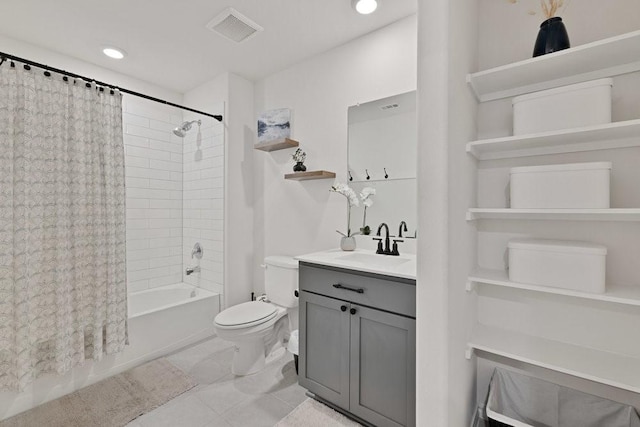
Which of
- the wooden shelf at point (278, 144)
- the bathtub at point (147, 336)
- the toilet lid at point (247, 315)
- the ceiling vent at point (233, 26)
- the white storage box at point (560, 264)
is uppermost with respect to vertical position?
the ceiling vent at point (233, 26)

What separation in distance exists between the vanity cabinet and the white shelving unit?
1.05ft

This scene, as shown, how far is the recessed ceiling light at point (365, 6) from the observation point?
1.81 m

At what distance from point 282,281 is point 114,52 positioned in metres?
2.37

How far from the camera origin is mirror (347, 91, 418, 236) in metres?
1.96

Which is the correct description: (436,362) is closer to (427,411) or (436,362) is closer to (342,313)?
Answer: (427,411)

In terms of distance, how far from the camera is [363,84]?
7.13 ft

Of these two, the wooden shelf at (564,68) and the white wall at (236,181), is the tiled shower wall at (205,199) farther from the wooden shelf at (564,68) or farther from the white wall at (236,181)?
the wooden shelf at (564,68)

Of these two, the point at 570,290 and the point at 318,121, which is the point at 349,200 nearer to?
the point at 318,121

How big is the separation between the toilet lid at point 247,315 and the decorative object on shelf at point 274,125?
4.91 feet

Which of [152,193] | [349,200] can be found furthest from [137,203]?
[349,200]

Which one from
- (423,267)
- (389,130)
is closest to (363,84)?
(389,130)

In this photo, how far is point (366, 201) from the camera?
6.93 feet

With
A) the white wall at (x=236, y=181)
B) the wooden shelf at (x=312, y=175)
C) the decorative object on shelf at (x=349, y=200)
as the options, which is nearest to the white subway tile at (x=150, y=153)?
the white wall at (x=236, y=181)

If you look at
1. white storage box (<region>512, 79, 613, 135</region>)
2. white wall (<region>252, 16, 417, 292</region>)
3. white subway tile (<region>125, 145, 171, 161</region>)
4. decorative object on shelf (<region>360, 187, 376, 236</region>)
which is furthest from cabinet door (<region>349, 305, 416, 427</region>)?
white subway tile (<region>125, 145, 171, 161</region>)
